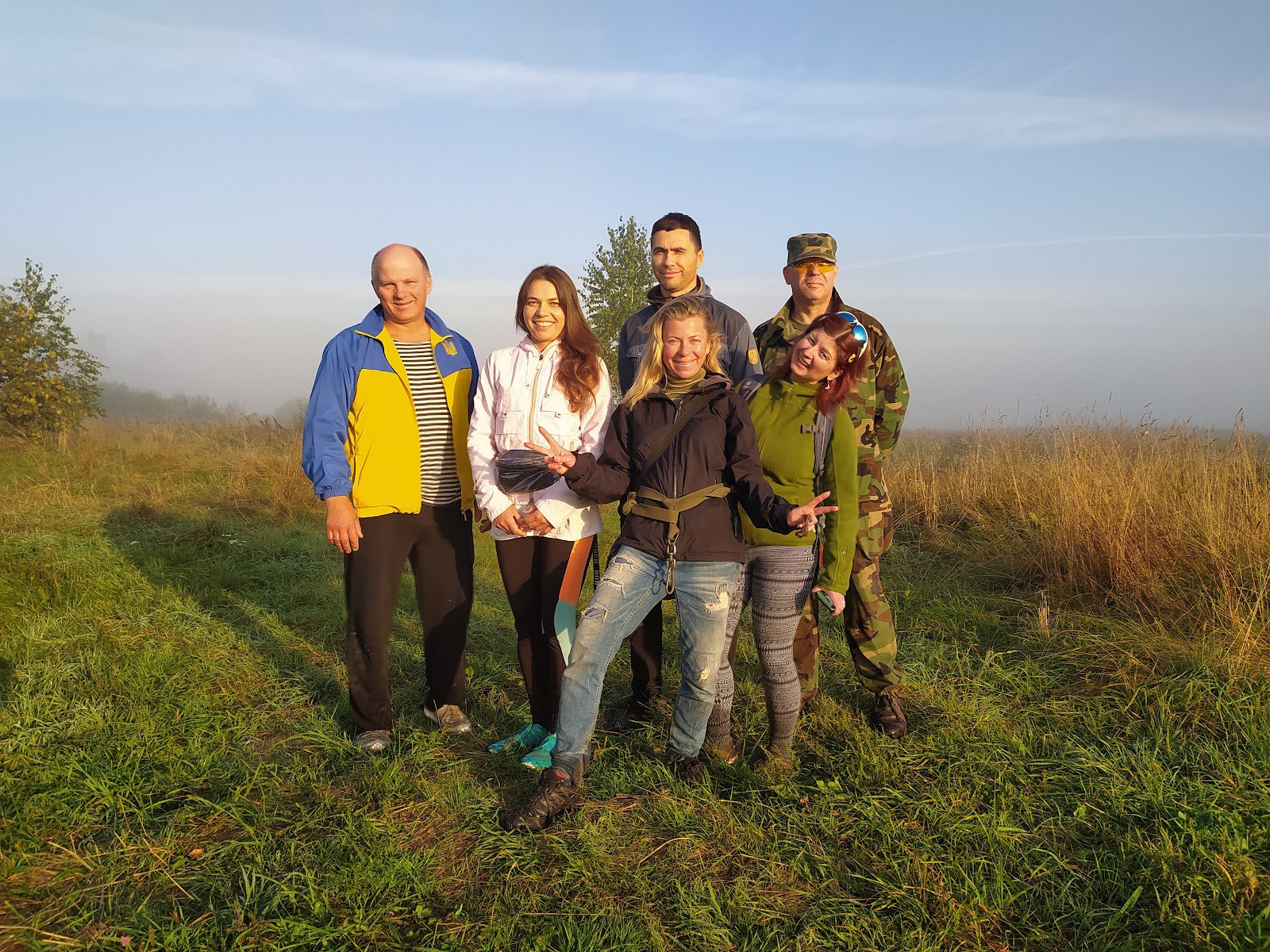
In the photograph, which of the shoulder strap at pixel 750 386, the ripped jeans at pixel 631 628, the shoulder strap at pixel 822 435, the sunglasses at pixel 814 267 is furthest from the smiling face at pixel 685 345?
the sunglasses at pixel 814 267

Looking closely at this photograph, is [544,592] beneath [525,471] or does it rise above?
beneath

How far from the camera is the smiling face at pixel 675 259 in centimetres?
355

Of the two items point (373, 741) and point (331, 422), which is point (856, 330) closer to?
point (331, 422)

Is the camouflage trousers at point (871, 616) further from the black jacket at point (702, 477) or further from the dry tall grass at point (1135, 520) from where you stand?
the dry tall grass at point (1135, 520)

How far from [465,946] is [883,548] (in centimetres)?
248

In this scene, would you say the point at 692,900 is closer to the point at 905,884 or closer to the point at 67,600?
the point at 905,884

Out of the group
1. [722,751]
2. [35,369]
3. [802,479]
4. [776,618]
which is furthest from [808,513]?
[35,369]

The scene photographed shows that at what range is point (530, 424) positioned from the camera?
124 inches

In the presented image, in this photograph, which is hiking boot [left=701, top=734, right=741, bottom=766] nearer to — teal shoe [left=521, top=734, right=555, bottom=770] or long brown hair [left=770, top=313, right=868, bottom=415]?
teal shoe [left=521, top=734, right=555, bottom=770]

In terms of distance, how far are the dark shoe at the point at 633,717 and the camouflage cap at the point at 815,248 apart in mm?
2356

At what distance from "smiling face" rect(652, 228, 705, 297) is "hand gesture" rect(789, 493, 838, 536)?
1.33 metres

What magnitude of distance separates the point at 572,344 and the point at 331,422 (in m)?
1.13

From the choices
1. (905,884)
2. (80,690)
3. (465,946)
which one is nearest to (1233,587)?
(905,884)

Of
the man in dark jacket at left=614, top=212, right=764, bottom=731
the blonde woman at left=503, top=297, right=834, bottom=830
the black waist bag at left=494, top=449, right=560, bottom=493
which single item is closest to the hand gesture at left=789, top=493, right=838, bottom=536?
the blonde woman at left=503, top=297, right=834, bottom=830
